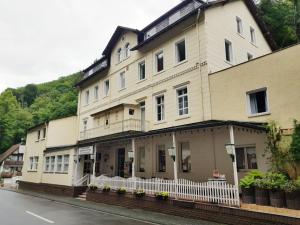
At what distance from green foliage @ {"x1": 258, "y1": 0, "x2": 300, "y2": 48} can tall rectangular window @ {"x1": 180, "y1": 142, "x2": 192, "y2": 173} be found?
53.0 ft

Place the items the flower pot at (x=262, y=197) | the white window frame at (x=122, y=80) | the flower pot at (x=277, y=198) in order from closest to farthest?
the flower pot at (x=277, y=198), the flower pot at (x=262, y=197), the white window frame at (x=122, y=80)

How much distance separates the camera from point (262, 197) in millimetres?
9266

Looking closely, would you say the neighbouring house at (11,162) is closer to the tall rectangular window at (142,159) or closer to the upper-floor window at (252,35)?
the tall rectangular window at (142,159)

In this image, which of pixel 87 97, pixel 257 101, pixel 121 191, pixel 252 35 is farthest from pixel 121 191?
pixel 252 35

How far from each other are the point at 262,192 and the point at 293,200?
1071mm

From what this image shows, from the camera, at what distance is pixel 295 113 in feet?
36.8

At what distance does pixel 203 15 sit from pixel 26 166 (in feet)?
85.5

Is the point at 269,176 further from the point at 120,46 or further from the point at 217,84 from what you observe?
the point at 120,46

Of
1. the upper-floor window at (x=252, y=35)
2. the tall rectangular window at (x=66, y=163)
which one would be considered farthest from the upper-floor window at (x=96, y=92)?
the upper-floor window at (x=252, y=35)

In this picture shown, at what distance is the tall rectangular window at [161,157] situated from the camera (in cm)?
1648

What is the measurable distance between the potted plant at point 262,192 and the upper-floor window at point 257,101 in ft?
14.7

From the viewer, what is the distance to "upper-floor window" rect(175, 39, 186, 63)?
1666cm

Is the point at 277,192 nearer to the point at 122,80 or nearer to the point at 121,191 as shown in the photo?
the point at 121,191

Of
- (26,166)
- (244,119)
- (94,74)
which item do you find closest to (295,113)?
(244,119)
